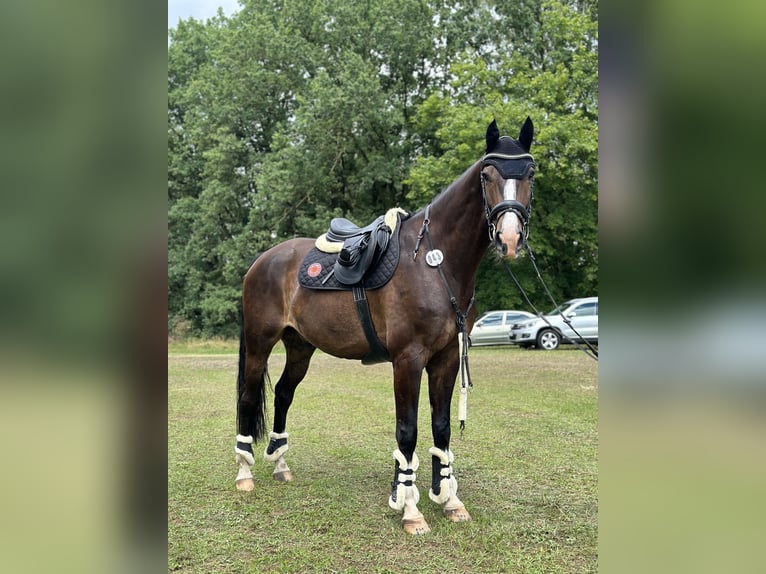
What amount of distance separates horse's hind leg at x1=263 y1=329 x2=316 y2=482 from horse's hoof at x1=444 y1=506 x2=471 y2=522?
1539mm

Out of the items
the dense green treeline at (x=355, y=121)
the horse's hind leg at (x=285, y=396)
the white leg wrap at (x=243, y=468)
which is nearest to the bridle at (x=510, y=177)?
the horse's hind leg at (x=285, y=396)

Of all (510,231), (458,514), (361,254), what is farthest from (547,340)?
(510,231)

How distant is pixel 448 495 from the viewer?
12.1ft

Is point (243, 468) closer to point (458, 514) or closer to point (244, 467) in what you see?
point (244, 467)

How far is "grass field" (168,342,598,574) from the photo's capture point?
3094 mm

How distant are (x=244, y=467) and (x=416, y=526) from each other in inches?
66.0

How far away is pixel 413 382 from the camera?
3516 mm

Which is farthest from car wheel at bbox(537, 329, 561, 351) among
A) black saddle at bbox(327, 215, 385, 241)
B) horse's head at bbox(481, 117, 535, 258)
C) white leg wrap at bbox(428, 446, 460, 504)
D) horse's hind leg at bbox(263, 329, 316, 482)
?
horse's head at bbox(481, 117, 535, 258)

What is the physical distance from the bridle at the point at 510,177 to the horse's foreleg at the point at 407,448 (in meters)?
1.11

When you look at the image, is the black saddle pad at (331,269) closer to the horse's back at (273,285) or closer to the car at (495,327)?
the horse's back at (273,285)

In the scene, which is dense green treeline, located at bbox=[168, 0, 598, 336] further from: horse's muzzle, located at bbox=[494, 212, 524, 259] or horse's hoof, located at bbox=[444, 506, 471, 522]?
horse's muzzle, located at bbox=[494, 212, 524, 259]

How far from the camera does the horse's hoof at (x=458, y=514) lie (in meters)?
3.62
